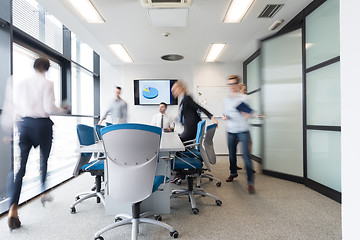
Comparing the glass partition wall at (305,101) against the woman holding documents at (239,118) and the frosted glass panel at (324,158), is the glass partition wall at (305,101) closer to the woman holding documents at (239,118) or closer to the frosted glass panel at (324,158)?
the frosted glass panel at (324,158)

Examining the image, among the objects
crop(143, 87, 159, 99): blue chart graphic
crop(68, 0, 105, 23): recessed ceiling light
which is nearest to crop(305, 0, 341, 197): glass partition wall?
crop(68, 0, 105, 23): recessed ceiling light

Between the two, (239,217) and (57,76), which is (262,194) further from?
(57,76)

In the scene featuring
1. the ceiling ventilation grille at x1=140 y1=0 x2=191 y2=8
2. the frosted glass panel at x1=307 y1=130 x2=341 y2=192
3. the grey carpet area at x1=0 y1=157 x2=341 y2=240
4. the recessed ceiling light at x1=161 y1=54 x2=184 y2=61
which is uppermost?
the recessed ceiling light at x1=161 y1=54 x2=184 y2=61

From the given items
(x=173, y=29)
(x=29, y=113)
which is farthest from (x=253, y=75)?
(x=29, y=113)

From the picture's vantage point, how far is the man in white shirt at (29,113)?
6.88 ft

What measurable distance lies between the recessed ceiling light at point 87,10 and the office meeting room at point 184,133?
3 cm

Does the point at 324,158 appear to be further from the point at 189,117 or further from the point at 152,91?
the point at 152,91

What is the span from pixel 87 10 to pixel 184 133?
245 centimetres

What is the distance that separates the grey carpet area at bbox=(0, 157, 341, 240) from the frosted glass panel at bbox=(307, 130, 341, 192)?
0.25 meters

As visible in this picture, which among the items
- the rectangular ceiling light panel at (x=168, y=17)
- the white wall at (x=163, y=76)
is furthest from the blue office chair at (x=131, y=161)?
the white wall at (x=163, y=76)

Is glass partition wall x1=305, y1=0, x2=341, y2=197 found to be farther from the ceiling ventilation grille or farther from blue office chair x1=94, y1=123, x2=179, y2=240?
blue office chair x1=94, y1=123, x2=179, y2=240
